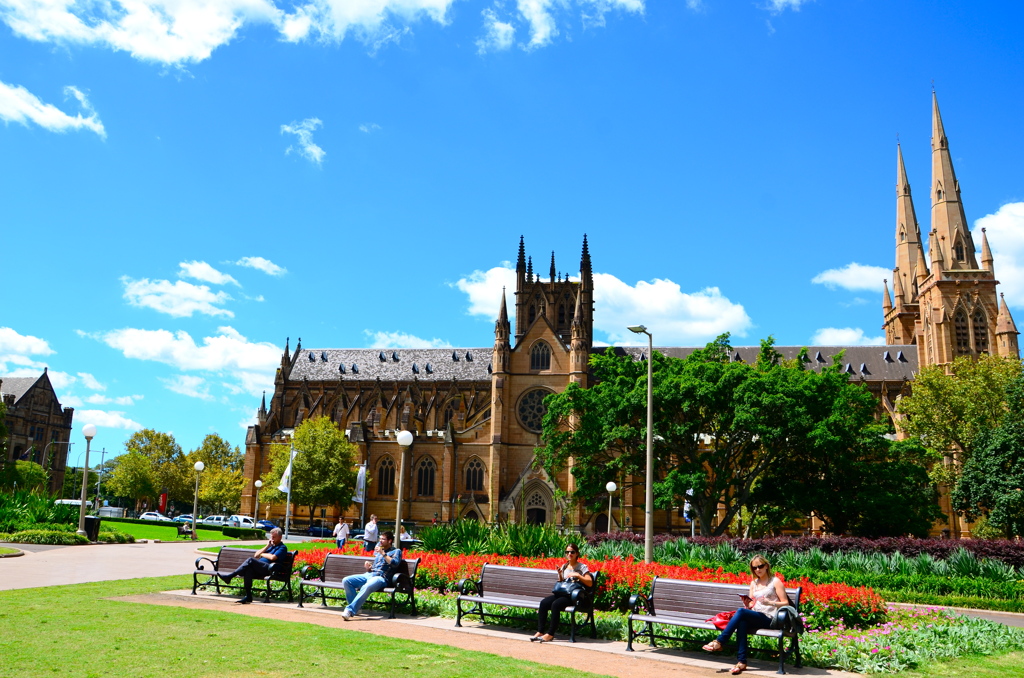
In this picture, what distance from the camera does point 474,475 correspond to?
6519cm

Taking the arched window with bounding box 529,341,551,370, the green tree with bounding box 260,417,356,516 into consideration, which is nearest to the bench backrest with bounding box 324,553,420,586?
the green tree with bounding box 260,417,356,516

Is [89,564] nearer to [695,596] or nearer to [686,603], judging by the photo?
[686,603]

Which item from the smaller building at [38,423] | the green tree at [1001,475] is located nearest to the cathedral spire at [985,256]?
the green tree at [1001,475]

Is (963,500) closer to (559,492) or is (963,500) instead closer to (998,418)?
(998,418)

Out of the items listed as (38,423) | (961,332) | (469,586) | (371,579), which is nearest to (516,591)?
(469,586)

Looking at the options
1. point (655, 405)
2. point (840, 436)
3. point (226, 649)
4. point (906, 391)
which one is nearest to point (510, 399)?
point (655, 405)

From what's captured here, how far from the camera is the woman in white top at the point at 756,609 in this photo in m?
10.1

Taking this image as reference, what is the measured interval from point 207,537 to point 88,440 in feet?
46.0

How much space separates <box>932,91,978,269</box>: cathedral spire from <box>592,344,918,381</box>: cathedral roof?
32.0ft

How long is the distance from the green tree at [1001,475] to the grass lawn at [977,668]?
31267mm

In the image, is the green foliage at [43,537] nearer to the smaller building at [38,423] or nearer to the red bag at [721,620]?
the red bag at [721,620]

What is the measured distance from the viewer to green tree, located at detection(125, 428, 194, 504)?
2990 inches

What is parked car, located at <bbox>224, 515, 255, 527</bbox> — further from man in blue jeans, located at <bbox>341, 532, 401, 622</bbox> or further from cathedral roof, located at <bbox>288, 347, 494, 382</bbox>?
man in blue jeans, located at <bbox>341, 532, 401, 622</bbox>

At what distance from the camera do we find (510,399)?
211ft
